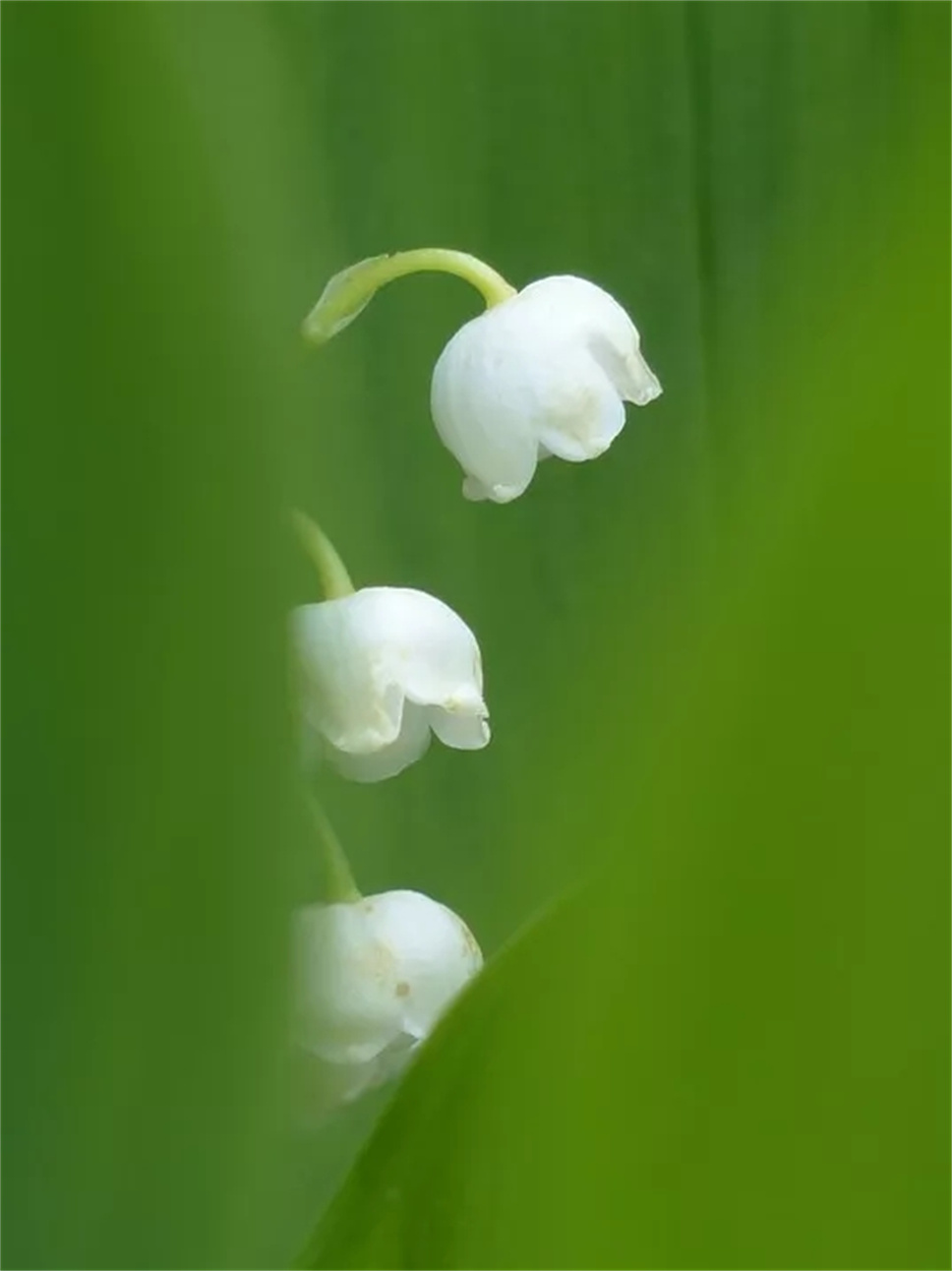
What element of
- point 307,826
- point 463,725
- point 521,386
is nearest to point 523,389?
point 521,386

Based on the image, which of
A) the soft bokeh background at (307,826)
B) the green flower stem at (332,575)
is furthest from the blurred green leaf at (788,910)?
the green flower stem at (332,575)

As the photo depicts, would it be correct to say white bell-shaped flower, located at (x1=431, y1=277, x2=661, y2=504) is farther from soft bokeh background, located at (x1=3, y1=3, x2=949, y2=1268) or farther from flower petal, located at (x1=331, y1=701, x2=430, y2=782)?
soft bokeh background, located at (x1=3, y1=3, x2=949, y2=1268)

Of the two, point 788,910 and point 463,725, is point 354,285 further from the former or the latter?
point 788,910

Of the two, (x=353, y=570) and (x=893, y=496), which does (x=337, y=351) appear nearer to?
(x=353, y=570)

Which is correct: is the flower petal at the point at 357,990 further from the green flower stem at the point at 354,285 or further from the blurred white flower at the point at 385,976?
the green flower stem at the point at 354,285

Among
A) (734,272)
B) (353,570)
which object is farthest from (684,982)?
(734,272)

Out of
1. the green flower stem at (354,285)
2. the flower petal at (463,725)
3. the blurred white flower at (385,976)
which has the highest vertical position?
the green flower stem at (354,285)
